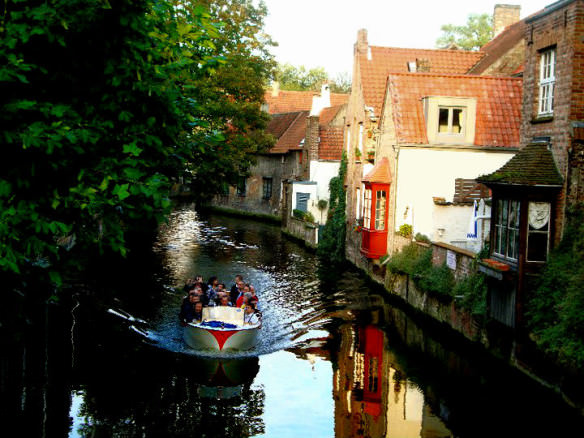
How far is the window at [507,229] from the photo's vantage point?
589 inches

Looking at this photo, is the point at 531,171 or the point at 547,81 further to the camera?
the point at 547,81

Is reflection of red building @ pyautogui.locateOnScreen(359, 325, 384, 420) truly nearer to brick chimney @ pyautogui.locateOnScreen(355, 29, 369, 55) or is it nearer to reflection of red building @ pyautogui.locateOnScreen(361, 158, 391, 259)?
reflection of red building @ pyautogui.locateOnScreen(361, 158, 391, 259)

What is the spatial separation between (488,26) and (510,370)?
186ft

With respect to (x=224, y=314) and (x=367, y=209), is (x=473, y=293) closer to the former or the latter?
(x=224, y=314)

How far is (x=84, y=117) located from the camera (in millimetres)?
8664

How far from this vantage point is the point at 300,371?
15.9m

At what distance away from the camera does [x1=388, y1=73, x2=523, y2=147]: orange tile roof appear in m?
24.0

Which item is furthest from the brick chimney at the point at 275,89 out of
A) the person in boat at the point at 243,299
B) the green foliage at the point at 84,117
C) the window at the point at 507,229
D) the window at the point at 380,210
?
the green foliage at the point at 84,117

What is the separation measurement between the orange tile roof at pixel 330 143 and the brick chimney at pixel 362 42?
8.87 meters

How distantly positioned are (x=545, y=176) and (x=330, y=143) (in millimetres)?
26058

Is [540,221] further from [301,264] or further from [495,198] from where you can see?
[301,264]

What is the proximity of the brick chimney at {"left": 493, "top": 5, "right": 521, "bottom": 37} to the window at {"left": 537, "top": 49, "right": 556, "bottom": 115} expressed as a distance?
2453cm

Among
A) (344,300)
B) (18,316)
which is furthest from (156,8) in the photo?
(344,300)

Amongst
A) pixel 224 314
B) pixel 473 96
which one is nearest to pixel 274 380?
pixel 224 314
